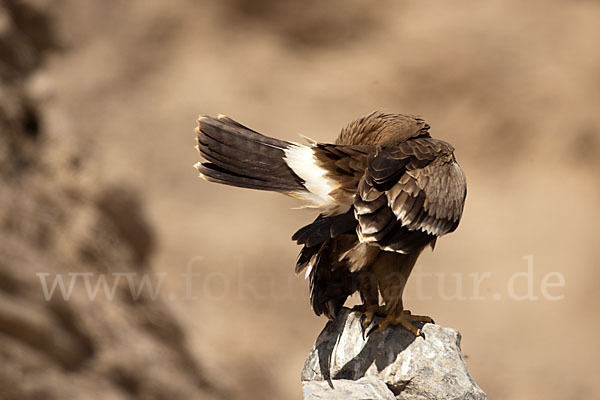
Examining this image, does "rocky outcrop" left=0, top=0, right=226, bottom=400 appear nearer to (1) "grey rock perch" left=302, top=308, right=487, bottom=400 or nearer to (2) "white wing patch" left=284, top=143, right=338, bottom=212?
(1) "grey rock perch" left=302, top=308, right=487, bottom=400

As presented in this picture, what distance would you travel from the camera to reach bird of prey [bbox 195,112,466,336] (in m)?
3.26

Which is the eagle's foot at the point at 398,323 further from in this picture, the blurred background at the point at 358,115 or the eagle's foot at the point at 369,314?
the blurred background at the point at 358,115

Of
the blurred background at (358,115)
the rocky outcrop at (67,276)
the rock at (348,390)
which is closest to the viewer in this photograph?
the rock at (348,390)

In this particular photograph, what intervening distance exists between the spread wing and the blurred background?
641 centimetres

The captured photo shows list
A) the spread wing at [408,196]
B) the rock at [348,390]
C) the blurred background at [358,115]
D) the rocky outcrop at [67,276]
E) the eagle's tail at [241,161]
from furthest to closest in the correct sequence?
the blurred background at [358,115]
the rocky outcrop at [67,276]
the eagle's tail at [241,161]
the spread wing at [408,196]
the rock at [348,390]

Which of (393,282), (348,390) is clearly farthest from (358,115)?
(348,390)

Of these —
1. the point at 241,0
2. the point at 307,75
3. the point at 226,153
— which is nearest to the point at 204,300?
the point at 307,75

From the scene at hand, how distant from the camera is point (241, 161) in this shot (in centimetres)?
338

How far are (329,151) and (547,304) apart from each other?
947 centimetres

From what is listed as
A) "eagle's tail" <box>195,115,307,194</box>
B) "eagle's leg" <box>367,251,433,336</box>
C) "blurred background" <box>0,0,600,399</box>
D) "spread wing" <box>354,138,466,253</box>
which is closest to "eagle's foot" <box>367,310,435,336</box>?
"eagle's leg" <box>367,251,433,336</box>

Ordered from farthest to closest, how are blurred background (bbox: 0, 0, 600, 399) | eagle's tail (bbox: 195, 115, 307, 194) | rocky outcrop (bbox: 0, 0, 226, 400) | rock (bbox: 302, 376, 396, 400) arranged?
1. blurred background (bbox: 0, 0, 600, 399)
2. rocky outcrop (bbox: 0, 0, 226, 400)
3. eagle's tail (bbox: 195, 115, 307, 194)
4. rock (bbox: 302, 376, 396, 400)

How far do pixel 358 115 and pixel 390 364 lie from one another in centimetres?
989

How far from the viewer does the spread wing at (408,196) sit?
125 inches

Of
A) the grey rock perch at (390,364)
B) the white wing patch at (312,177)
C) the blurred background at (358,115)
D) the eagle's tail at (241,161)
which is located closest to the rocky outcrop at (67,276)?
the blurred background at (358,115)
